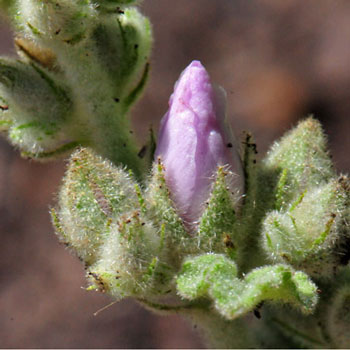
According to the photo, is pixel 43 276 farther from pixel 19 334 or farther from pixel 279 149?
pixel 279 149

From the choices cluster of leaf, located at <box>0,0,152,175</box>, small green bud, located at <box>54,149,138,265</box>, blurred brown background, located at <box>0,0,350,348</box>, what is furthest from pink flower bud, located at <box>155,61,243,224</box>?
blurred brown background, located at <box>0,0,350,348</box>

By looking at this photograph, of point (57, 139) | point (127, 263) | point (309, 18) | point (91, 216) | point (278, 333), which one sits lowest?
point (278, 333)

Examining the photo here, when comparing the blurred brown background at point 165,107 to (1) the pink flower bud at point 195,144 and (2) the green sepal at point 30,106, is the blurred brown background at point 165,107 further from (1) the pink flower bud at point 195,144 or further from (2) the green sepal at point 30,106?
(1) the pink flower bud at point 195,144

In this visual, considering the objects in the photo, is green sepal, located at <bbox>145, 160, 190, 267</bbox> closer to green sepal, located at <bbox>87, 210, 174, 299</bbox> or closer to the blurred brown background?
green sepal, located at <bbox>87, 210, 174, 299</bbox>

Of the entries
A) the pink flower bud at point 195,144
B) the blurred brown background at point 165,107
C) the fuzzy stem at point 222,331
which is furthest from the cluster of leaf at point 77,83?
the blurred brown background at point 165,107

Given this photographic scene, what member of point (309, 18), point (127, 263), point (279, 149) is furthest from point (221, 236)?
point (309, 18)

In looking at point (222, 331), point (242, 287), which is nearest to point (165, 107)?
point (222, 331)
